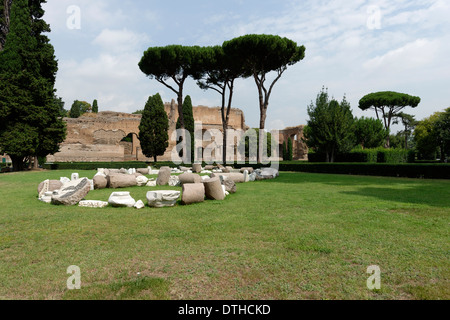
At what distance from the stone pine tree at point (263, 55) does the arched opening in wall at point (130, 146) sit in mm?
21163

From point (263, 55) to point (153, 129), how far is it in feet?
46.8

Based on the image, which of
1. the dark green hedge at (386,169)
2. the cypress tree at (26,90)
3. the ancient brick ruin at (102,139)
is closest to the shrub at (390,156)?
the dark green hedge at (386,169)

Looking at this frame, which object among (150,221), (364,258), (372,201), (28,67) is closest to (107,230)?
(150,221)

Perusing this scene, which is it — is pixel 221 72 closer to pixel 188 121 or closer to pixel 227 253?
pixel 188 121

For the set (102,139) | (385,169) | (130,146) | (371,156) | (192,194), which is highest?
(102,139)

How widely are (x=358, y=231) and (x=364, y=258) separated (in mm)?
1019

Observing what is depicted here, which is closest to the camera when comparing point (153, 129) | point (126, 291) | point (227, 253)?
point (126, 291)

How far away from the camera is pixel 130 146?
3697cm

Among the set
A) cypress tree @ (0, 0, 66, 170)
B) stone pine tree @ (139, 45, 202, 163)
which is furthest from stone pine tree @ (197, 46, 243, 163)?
cypress tree @ (0, 0, 66, 170)

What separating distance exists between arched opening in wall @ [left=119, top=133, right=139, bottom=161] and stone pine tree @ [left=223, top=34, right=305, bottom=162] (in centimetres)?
2116

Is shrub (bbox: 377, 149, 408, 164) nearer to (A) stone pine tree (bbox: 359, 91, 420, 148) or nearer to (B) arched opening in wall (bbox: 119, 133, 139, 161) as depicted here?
(A) stone pine tree (bbox: 359, 91, 420, 148)

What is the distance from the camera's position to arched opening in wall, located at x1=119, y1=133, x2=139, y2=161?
35.6 meters

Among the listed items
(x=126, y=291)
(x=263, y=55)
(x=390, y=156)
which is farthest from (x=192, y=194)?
(x=390, y=156)
